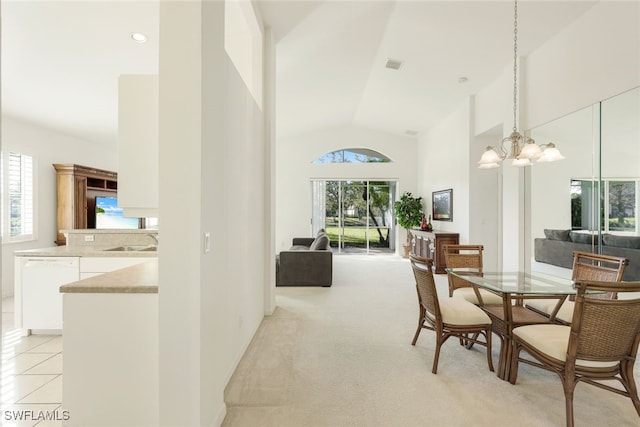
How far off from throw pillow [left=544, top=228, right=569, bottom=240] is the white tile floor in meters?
5.03

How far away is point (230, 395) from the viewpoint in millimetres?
2508

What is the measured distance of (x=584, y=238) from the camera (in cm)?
389

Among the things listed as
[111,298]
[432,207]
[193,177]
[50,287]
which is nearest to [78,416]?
[111,298]

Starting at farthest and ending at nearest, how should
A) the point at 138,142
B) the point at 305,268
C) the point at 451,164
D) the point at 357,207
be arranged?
the point at 357,207 < the point at 451,164 < the point at 305,268 < the point at 138,142

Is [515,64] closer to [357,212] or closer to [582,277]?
[582,277]

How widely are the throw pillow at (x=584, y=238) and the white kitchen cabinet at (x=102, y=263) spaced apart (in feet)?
15.4

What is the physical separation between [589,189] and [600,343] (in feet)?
7.65

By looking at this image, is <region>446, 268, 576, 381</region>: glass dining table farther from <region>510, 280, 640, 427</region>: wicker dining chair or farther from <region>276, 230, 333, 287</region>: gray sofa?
<region>276, 230, 333, 287</region>: gray sofa

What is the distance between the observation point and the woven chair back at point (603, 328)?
81.0 inches

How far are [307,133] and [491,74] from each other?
4792 millimetres

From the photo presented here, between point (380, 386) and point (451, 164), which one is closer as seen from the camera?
point (380, 386)

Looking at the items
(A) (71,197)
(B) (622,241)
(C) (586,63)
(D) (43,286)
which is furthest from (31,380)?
(C) (586,63)

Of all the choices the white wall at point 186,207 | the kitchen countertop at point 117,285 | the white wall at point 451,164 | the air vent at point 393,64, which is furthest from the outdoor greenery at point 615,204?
the kitchen countertop at point 117,285

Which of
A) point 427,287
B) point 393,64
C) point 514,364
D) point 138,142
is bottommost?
point 514,364
